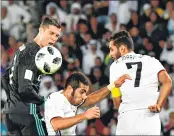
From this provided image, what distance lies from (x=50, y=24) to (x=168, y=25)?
7.31 meters

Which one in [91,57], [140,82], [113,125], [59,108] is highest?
[91,57]

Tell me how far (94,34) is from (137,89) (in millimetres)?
7390

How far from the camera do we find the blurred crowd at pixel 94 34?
1209cm

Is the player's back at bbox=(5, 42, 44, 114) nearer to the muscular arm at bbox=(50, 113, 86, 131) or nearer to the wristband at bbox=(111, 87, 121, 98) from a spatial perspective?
the muscular arm at bbox=(50, 113, 86, 131)

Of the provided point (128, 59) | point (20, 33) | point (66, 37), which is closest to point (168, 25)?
point (66, 37)

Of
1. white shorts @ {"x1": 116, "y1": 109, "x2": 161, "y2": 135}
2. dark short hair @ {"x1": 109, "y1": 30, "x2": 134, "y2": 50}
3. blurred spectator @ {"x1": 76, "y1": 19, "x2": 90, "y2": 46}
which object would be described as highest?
blurred spectator @ {"x1": 76, "y1": 19, "x2": 90, "y2": 46}

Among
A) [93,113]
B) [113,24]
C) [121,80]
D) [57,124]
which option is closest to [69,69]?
[113,24]

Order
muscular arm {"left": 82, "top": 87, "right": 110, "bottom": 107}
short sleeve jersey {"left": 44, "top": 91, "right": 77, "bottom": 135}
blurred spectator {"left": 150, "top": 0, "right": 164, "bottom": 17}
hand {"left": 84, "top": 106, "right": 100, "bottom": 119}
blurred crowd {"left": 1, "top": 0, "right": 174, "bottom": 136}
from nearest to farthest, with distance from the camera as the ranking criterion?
hand {"left": 84, "top": 106, "right": 100, "bottom": 119} → short sleeve jersey {"left": 44, "top": 91, "right": 77, "bottom": 135} → muscular arm {"left": 82, "top": 87, "right": 110, "bottom": 107} → blurred crowd {"left": 1, "top": 0, "right": 174, "bottom": 136} → blurred spectator {"left": 150, "top": 0, "right": 164, "bottom": 17}

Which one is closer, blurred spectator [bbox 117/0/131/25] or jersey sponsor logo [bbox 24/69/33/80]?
jersey sponsor logo [bbox 24/69/33/80]

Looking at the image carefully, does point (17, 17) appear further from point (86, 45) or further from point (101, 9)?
point (86, 45)

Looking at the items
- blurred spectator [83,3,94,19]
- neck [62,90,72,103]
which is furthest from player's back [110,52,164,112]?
blurred spectator [83,3,94,19]

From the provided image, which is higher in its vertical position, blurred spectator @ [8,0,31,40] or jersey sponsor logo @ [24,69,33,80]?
blurred spectator @ [8,0,31,40]

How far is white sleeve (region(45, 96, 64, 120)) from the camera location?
19.9 ft

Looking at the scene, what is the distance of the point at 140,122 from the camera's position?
6.63 m
